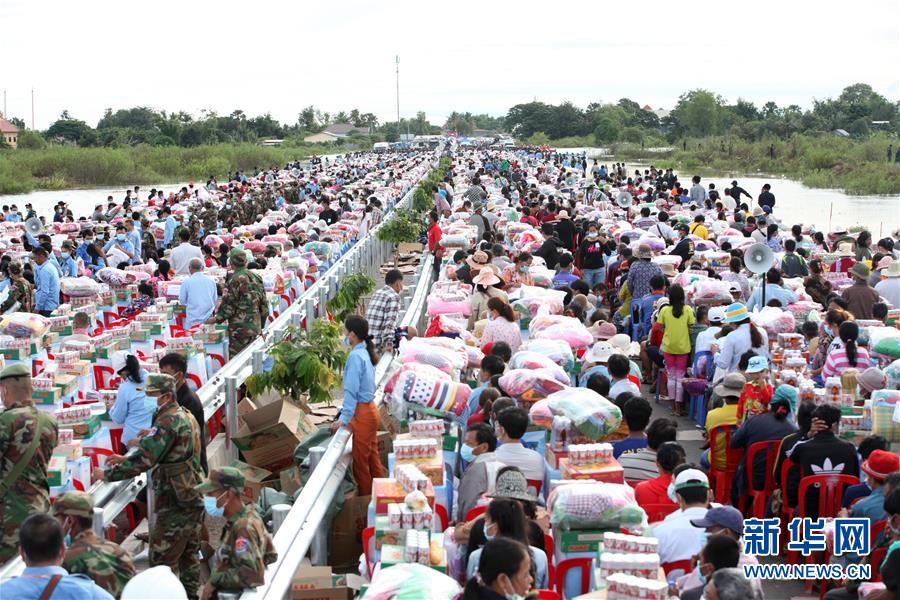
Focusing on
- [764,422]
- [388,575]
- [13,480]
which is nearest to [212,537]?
[13,480]

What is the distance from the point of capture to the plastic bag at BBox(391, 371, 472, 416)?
25.1 feet

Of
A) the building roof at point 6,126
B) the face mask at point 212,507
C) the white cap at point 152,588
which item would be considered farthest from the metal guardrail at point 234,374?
the building roof at point 6,126

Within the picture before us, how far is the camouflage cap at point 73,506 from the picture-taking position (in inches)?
196

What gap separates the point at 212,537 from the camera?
718cm

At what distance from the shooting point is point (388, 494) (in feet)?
19.3

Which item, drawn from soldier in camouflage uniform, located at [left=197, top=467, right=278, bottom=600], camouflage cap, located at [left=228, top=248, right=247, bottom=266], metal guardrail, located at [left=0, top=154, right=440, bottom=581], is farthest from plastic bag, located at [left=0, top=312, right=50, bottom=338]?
soldier in camouflage uniform, located at [left=197, top=467, right=278, bottom=600]

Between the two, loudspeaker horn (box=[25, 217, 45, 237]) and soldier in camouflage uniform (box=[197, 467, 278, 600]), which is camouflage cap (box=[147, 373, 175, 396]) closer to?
soldier in camouflage uniform (box=[197, 467, 278, 600])

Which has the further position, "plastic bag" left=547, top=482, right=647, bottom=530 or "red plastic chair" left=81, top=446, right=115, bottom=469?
"red plastic chair" left=81, top=446, right=115, bottom=469

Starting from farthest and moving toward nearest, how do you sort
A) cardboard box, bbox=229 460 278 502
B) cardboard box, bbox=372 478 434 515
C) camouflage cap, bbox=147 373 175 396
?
1. cardboard box, bbox=229 460 278 502
2. camouflage cap, bbox=147 373 175 396
3. cardboard box, bbox=372 478 434 515

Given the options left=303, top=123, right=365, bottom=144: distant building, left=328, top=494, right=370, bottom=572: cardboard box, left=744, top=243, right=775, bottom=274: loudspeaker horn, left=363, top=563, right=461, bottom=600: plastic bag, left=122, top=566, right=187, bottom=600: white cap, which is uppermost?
left=303, top=123, right=365, bottom=144: distant building

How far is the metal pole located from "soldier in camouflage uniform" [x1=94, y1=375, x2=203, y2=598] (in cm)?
75

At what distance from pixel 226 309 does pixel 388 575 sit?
22.6 feet

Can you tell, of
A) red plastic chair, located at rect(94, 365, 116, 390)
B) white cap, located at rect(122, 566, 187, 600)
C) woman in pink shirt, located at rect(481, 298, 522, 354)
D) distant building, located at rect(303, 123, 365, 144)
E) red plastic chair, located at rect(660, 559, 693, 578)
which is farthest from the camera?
distant building, located at rect(303, 123, 365, 144)

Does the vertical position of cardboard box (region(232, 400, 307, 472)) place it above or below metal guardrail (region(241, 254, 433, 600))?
below
